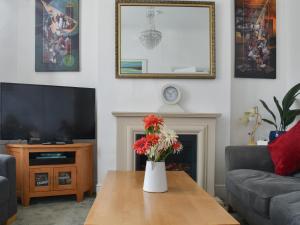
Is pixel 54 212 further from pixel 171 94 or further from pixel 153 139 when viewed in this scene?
pixel 171 94

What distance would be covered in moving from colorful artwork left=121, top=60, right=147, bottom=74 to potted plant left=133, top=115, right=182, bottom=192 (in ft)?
5.50

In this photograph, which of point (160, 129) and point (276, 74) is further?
point (276, 74)

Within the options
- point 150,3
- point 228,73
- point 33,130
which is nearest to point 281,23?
point 228,73

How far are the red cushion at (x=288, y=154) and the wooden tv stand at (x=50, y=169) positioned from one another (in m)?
1.96

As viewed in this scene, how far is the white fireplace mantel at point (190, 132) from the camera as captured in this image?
12.0 feet

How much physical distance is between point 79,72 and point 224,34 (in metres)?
1.80

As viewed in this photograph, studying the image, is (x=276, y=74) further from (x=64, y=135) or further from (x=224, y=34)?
(x=64, y=135)

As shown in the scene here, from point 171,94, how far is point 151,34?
0.73 meters

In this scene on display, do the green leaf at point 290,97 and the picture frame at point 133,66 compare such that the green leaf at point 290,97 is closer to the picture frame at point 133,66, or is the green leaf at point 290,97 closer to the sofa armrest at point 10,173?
the picture frame at point 133,66

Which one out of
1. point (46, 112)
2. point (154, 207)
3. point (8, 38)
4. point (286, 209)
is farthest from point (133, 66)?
point (286, 209)

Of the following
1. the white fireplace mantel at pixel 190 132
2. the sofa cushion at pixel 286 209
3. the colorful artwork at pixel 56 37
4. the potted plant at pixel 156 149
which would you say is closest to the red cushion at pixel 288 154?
the sofa cushion at pixel 286 209

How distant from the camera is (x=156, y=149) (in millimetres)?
2096

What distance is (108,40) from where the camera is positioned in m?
3.76

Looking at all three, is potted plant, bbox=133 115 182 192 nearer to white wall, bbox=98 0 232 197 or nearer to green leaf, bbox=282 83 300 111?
white wall, bbox=98 0 232 197
